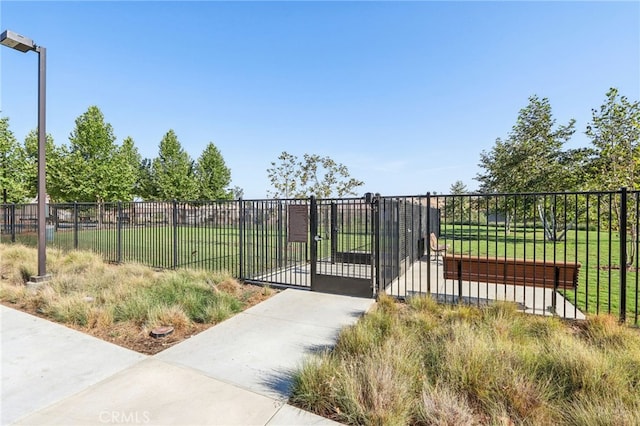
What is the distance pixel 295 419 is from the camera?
8.31 feet

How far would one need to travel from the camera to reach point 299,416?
8.46 feet

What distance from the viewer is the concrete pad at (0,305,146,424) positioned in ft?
9.22

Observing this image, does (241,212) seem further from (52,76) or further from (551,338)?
(551,338)

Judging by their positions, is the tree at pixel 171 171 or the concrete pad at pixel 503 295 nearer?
the concrete pad at pixel 503 295

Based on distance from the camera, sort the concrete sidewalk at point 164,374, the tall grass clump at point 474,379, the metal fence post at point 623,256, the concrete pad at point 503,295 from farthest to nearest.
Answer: the concrete pad at point 503,295 → the metal fence post at point 623,256 → the concrete sidewalk at point 164,374 → the tall grass clump at point 474,379

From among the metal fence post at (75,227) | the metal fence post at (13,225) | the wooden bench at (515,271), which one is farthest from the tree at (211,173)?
the wooden bench at (515,271)

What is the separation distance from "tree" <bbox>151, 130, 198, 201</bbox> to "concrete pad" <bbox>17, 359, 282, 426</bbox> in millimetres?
33372

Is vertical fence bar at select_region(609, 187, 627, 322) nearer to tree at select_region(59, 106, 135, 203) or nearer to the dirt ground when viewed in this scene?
the dirt ground

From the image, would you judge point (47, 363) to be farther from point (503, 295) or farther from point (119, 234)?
point (503, 295)

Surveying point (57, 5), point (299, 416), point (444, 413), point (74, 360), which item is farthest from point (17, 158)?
point (444, 413)

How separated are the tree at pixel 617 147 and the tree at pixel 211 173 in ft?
117

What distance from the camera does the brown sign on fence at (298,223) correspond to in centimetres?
664

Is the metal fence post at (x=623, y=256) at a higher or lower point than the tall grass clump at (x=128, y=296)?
higher

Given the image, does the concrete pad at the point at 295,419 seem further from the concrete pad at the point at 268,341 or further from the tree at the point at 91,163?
the tree at the point at 91,163
